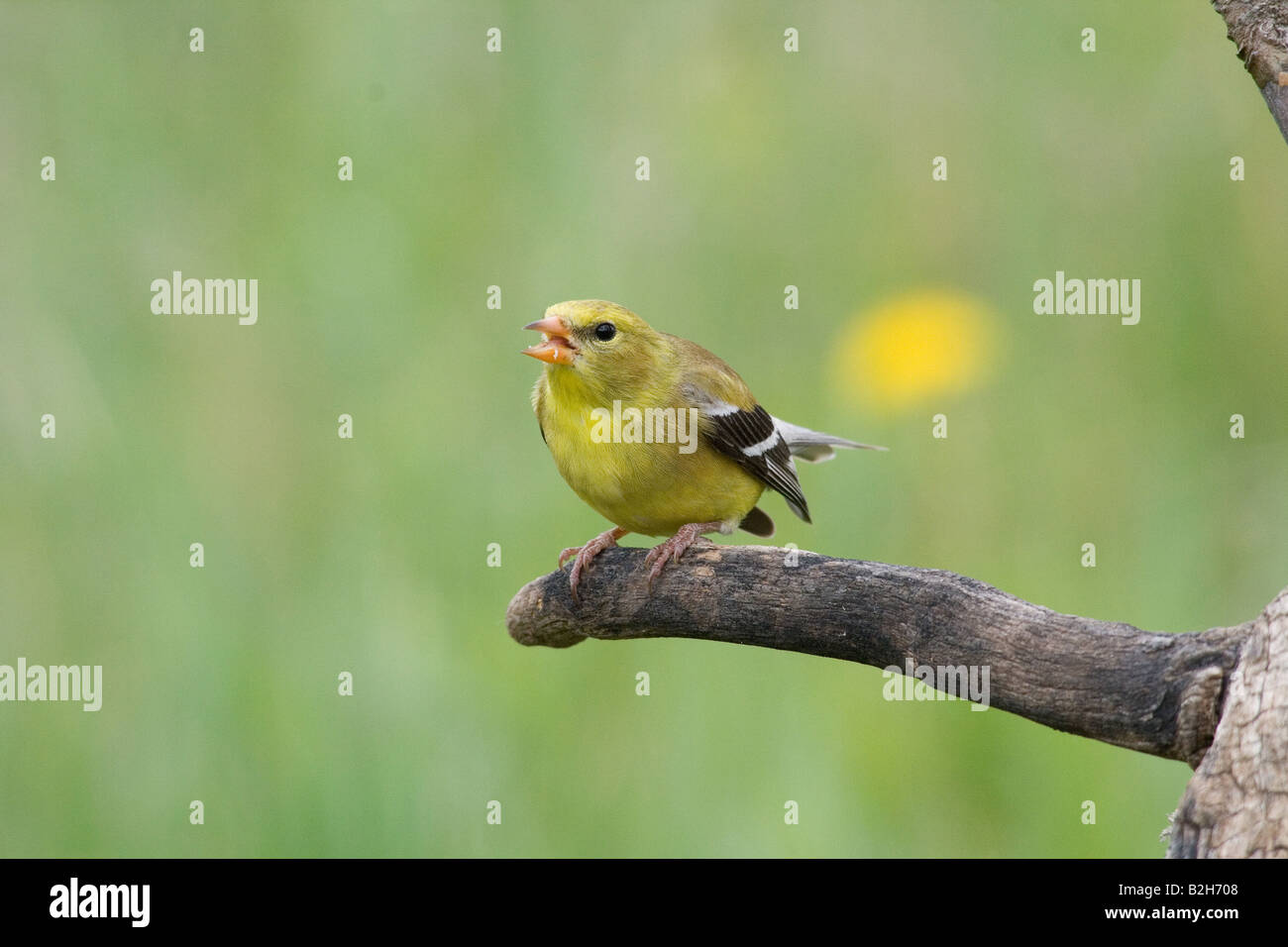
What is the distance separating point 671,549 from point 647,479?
0.32m

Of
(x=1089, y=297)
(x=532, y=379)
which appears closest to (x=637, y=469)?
(x=532, y=379)

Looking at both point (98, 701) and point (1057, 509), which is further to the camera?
point (1057, 509)

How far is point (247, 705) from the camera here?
4.36m

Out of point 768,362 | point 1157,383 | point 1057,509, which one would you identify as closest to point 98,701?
point 768,362

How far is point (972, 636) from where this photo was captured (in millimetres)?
2676

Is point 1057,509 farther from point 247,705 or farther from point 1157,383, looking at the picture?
point 247,705

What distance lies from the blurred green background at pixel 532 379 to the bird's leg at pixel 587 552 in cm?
62

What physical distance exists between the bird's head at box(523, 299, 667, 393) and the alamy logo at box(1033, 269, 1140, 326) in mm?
2149

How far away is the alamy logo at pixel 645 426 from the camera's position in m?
4.00

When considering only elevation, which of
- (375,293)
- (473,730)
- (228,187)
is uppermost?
(228,187)
